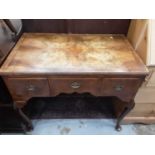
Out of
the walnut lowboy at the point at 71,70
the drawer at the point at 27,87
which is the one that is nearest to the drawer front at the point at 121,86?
the walnut lowboy at the point at 71,70

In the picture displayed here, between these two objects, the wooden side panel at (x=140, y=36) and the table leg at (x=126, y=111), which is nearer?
the wooden side panel at (x=140, y=36)

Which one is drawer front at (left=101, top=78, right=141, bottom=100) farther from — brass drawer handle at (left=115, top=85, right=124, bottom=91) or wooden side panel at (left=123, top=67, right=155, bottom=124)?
wooden side panel at (left=123, top=67, right=155, bottom=124)

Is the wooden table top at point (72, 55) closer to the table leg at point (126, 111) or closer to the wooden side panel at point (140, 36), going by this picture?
the wooden side panel at point (140, 36)

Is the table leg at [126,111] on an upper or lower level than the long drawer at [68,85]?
lower

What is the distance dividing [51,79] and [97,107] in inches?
34.9

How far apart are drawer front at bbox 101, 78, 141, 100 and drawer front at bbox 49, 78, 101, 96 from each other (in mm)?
55

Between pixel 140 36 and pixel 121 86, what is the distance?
0.40m

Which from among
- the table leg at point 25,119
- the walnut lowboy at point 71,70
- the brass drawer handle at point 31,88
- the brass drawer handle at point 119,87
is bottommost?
the table leg at point 25,119

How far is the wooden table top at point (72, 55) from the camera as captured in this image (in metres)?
0.94

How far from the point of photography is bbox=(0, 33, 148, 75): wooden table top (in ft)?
3.09

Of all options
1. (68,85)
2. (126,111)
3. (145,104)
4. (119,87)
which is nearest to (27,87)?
(68,85)

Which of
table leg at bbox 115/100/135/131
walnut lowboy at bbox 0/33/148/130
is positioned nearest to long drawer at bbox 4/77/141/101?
walnut lowboy at bbox 0/33/148/130
